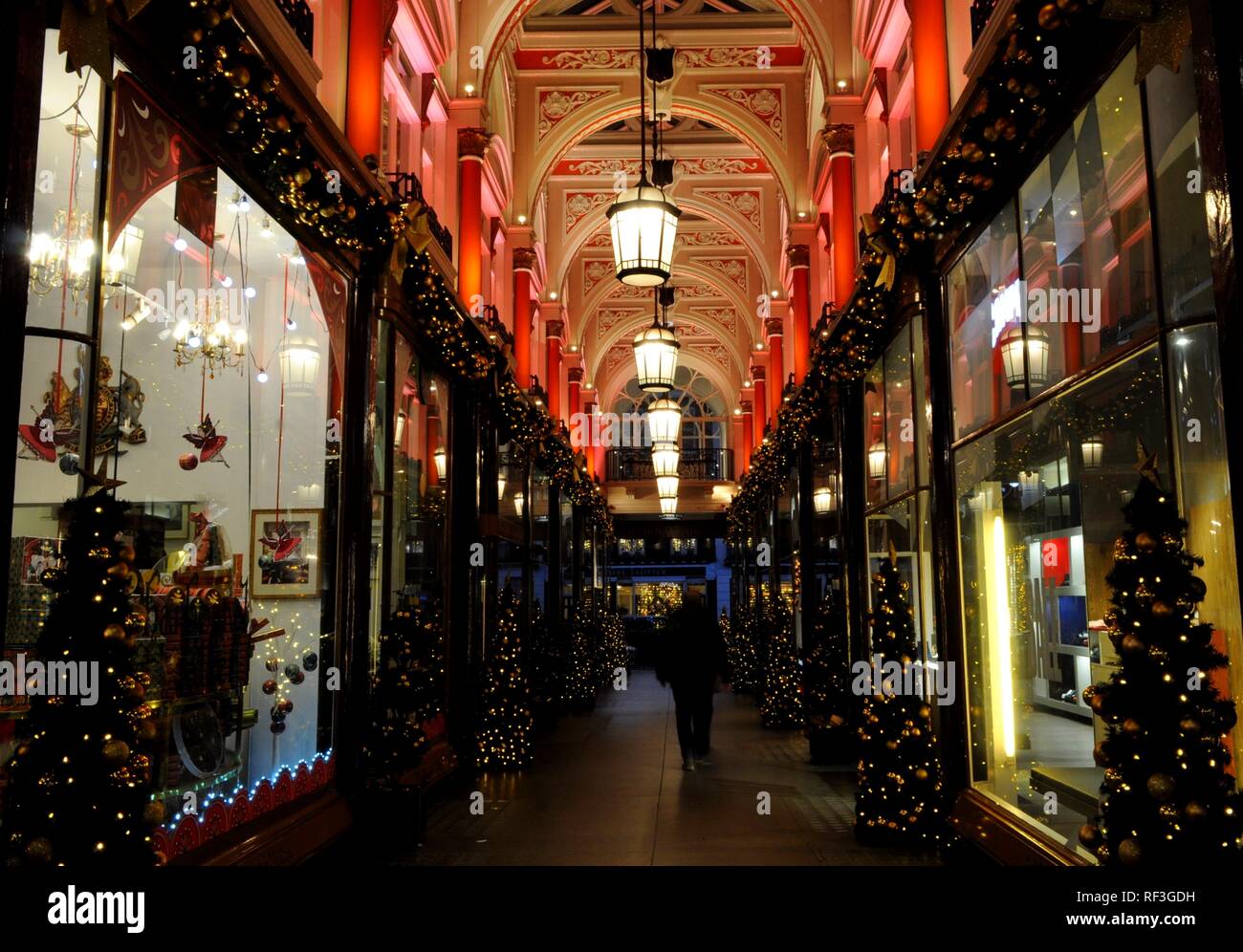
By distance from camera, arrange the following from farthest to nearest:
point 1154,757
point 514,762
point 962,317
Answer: point 514,762
point 962,317
point 1154,757

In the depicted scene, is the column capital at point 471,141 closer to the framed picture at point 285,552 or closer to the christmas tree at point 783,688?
the framed picture at point 285,552

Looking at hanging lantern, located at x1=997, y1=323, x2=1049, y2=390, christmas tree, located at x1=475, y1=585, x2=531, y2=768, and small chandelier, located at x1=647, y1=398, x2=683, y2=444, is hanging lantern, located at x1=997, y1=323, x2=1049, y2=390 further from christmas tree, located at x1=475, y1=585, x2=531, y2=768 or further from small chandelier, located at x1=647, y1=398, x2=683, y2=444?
small chandelier, located at x1=647, y1=398, x2=683, y2=444

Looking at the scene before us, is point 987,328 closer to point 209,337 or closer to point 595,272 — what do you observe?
point 209,337

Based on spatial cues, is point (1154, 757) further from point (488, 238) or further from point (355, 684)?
point (488, 238)

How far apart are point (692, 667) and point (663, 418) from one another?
499 centimetres

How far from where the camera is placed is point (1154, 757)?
2.89m

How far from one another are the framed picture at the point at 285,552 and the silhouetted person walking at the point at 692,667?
372 cm

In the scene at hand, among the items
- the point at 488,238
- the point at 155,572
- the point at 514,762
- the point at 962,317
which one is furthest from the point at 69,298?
the point at 488,238

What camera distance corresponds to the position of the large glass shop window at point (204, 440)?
334 cm

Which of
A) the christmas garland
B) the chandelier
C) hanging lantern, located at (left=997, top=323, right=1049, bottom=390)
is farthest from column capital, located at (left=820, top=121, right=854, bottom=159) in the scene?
the chandelier

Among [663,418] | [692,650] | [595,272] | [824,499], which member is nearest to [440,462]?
[692,650]

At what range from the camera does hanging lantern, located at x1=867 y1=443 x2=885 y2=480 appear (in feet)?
27.2

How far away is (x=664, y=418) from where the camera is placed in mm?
12906
